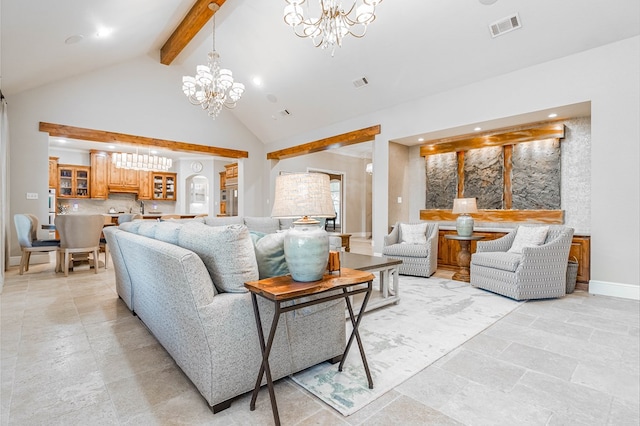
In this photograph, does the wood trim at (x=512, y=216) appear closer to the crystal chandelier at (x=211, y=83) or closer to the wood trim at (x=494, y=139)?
the wood trim at (x=494, y=139)

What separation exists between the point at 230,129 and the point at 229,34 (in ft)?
8.98

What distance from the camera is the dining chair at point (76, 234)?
177 inches

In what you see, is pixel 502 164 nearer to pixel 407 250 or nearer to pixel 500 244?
pixel 500 244

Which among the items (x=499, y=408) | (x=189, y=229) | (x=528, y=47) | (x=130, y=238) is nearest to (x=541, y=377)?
(x=499, y=408)

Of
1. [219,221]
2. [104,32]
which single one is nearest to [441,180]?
[219,221]

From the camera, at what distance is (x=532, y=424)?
1.42 m

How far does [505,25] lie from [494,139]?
74.2 inches

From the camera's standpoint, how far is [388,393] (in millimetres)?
1653

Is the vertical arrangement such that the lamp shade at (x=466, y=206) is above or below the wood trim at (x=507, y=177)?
below

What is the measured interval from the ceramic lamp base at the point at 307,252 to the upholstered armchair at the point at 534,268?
112 inches

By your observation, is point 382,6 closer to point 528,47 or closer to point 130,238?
point 528,47

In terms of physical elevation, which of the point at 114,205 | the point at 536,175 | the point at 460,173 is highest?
the point at 460,173

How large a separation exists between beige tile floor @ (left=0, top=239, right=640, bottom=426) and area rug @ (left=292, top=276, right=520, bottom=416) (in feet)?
0.25

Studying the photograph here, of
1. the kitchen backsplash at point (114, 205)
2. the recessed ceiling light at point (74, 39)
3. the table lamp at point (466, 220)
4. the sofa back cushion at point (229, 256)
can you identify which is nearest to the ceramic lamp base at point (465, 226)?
the table lamp at point (466, 220)
